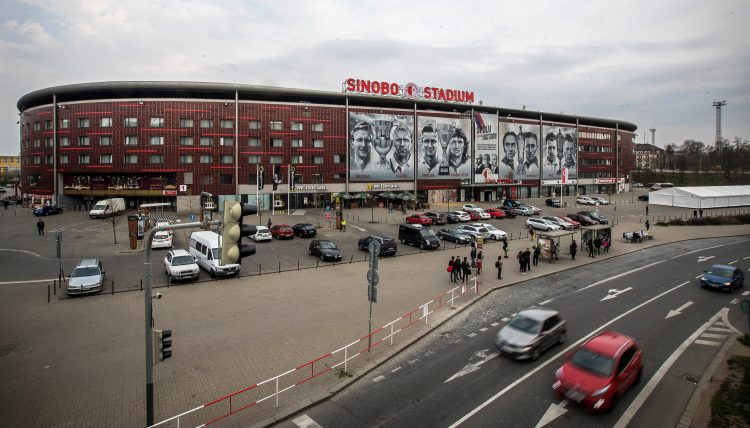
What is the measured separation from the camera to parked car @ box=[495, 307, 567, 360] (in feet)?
45.3

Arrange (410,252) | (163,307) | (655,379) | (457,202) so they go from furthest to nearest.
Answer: (457,202) → (410,252) → (163,307) → (655,379)

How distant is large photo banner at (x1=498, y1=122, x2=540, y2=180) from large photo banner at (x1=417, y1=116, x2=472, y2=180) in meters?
8.46

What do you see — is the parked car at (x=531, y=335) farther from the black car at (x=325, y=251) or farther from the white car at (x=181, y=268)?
the white car at (x=181, y=268)

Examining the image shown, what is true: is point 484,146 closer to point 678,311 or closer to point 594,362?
point 678,311

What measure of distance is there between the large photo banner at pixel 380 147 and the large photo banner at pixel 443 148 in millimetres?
2147

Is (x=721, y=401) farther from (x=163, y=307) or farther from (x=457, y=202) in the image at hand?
(x=457, y=202)

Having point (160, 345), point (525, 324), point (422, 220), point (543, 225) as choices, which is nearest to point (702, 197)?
point (543, 225)

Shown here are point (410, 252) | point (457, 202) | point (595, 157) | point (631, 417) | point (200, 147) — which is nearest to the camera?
point (631, 417)

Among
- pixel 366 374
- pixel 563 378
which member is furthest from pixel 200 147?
pixel 563 378

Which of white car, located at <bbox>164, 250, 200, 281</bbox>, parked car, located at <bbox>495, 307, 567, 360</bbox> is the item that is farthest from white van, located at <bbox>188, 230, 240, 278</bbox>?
parked car, located at <bbox>495, 307, 567, 360</bbox>

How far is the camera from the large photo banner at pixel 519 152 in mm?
81125

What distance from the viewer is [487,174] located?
76562 millimetres

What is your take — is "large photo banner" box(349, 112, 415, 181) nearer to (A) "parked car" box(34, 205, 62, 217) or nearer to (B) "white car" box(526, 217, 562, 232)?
(B) "white car" box(526, 217, 562, 232)

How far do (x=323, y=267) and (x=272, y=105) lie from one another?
139 feet
